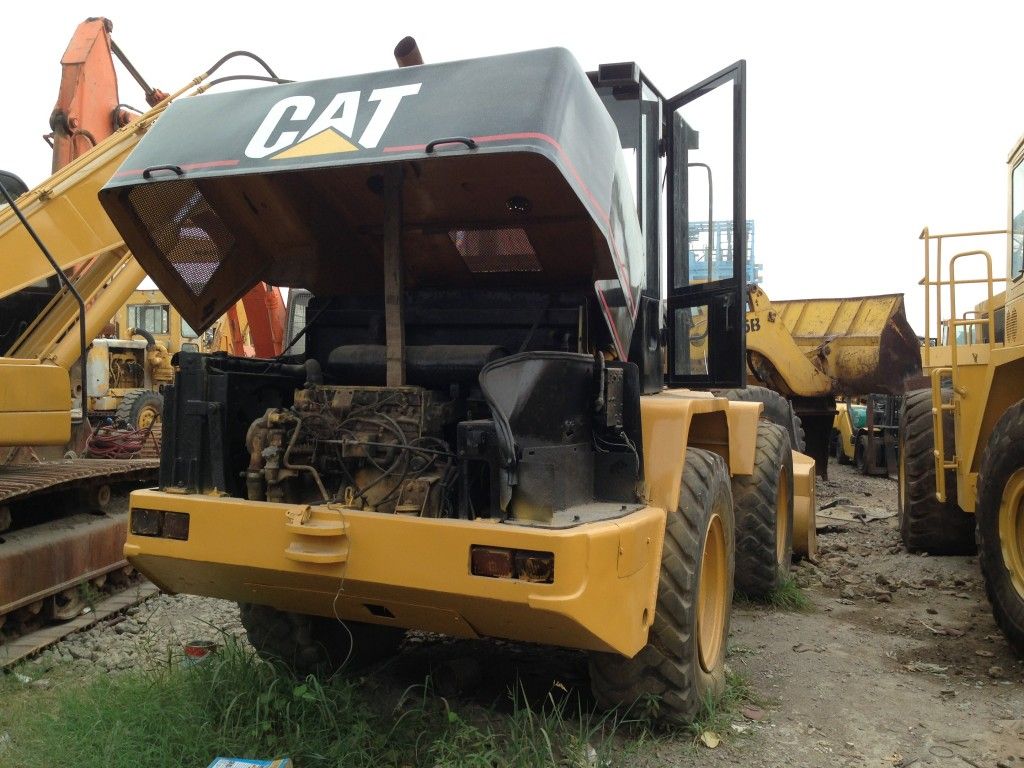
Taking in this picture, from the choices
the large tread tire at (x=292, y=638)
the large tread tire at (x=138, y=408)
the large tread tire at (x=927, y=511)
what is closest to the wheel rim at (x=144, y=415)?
the large tread tire at (x=138, y=408)

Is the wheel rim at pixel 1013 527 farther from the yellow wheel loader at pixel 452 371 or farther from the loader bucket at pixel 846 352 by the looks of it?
the loader bucket at pixel 846 352

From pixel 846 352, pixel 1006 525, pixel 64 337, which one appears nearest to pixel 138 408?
pixel 64 337

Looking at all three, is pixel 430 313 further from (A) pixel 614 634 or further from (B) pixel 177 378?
(A) pixel 614 634

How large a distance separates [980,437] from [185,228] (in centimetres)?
444

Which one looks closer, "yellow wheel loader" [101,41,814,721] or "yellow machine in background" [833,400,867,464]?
"yellow wheel loader" [101,41,814,721]

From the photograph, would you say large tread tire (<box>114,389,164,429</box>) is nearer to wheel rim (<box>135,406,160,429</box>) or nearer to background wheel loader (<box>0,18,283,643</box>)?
wheel rim (<box>135,406,160,429</box>)

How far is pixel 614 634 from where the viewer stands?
2.87 meters

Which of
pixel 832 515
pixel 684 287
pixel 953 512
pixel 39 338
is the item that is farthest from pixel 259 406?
pixel 832 515

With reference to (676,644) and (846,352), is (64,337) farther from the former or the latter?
(846,352)

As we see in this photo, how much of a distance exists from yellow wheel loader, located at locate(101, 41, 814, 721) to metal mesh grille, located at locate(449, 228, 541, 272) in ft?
0.04

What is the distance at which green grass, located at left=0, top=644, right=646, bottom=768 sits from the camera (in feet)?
10.3

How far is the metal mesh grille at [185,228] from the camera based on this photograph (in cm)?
Answer: 362

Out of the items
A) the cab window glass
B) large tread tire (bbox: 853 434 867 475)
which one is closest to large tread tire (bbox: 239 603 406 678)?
large tread tire (bbox: 853 434 867 475)

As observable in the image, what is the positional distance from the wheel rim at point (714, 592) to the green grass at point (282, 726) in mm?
634
